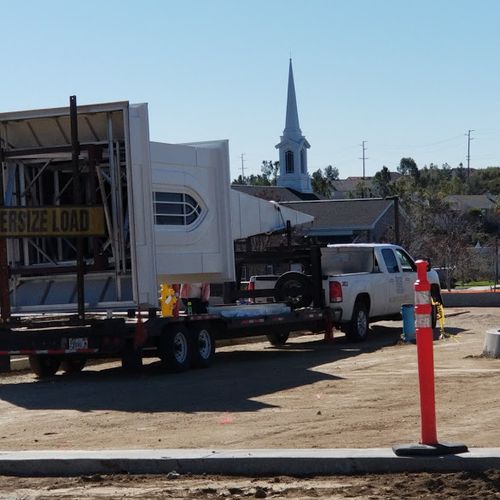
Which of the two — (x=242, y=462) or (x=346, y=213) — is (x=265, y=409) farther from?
(x=346, y=213)

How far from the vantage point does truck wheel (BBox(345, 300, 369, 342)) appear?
72.6 feet

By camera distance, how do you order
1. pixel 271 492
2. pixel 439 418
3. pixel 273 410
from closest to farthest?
pixel 271 492
pixel 439 418
pixel 273 410

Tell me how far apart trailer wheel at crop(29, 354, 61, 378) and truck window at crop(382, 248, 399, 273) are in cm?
871

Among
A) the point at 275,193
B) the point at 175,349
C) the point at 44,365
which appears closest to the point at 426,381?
the point at 175,349

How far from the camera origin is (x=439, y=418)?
10.8m

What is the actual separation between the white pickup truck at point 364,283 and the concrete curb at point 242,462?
497 inches

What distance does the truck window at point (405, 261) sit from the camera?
961 inches

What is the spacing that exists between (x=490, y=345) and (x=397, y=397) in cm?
454

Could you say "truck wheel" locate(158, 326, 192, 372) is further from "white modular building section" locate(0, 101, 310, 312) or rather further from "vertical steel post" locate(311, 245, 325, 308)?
"vertical steel post" locate(311, 245, 325, 308)

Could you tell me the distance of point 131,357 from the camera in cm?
Answer: 1625

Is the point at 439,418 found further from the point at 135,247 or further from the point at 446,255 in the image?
the point at 446,255

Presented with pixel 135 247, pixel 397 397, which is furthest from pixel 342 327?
pixel 397 397

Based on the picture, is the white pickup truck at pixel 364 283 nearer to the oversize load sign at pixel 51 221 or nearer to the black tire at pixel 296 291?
the black tire at pixel 296 291

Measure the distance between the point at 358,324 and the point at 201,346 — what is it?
5.78 m
